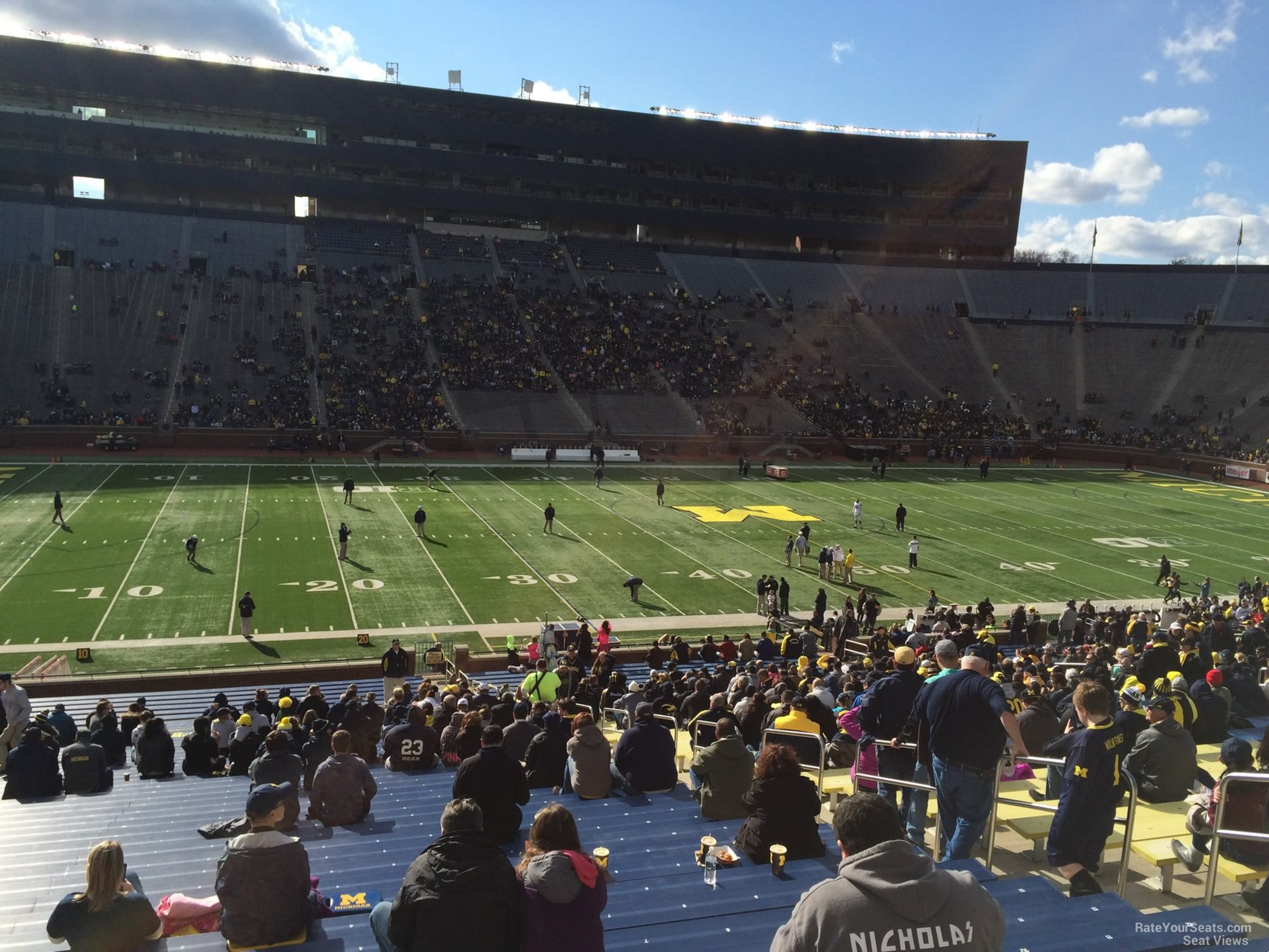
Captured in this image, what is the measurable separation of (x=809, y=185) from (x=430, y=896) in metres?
87.8

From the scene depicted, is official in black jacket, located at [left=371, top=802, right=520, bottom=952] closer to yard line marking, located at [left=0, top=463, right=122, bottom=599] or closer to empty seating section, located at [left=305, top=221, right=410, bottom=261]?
yard line marking, located at [left=0, top=463, right=122, bottom=599]

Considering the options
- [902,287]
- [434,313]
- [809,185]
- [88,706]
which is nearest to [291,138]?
[434,313]

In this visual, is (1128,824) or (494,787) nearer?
(1128,824)

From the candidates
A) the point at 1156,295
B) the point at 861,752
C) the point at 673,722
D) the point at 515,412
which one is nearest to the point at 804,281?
the point at 1156,295

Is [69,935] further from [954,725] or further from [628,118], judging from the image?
[628,118]

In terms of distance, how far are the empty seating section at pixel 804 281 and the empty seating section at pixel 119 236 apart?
4469 cm

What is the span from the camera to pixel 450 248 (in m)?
73.9

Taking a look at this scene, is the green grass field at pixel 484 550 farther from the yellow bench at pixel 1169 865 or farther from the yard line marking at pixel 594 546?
the yellow bench at pixel 1169 865

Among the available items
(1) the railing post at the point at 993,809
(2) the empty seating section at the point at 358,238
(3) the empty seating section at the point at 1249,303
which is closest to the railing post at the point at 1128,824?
(1) the railing post at the point at 993,809

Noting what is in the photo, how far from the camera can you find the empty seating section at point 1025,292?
81250 mm

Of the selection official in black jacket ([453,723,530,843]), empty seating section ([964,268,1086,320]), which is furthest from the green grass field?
empty seating section ([964,268,1086,320])

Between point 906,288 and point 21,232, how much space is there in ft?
219

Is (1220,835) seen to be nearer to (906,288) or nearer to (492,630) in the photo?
(492,630)

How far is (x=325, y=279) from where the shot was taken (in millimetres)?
65625
